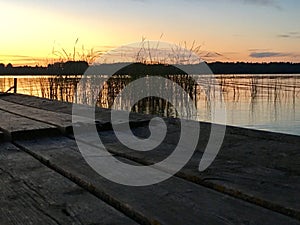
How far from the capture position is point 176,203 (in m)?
1.02

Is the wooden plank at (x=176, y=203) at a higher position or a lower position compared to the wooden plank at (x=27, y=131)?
lower

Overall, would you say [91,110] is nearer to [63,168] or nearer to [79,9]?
[63,168]

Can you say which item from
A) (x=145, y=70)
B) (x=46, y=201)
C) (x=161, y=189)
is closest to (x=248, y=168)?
(x=161, y=189)

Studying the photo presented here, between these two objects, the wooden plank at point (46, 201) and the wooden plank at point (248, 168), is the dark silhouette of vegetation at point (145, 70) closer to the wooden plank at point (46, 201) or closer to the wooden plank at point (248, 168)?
the wooden plank at point (248, 168)

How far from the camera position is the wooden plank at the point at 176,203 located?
0.92 metres

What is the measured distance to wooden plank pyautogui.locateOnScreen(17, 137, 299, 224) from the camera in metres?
0.92

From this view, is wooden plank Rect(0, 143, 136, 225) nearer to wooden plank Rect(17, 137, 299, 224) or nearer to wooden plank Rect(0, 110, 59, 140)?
wooden plank Rect(17, 137, 299, 224)

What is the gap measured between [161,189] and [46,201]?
0.28 m

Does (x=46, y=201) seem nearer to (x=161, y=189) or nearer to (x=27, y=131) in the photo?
(x=161, y=189)

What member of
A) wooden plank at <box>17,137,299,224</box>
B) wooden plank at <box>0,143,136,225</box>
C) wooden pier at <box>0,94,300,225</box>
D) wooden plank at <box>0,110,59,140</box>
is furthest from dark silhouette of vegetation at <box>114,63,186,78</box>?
wooden plank at <box>17,137,299,224</box>

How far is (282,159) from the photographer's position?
1.44 metres

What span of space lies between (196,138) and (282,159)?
47 centimetres

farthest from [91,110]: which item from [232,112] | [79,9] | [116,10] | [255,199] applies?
[116,10]

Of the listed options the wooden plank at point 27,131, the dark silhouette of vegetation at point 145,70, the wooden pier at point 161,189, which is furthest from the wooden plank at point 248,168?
the dark silhouette of vegetation at point 145,70
